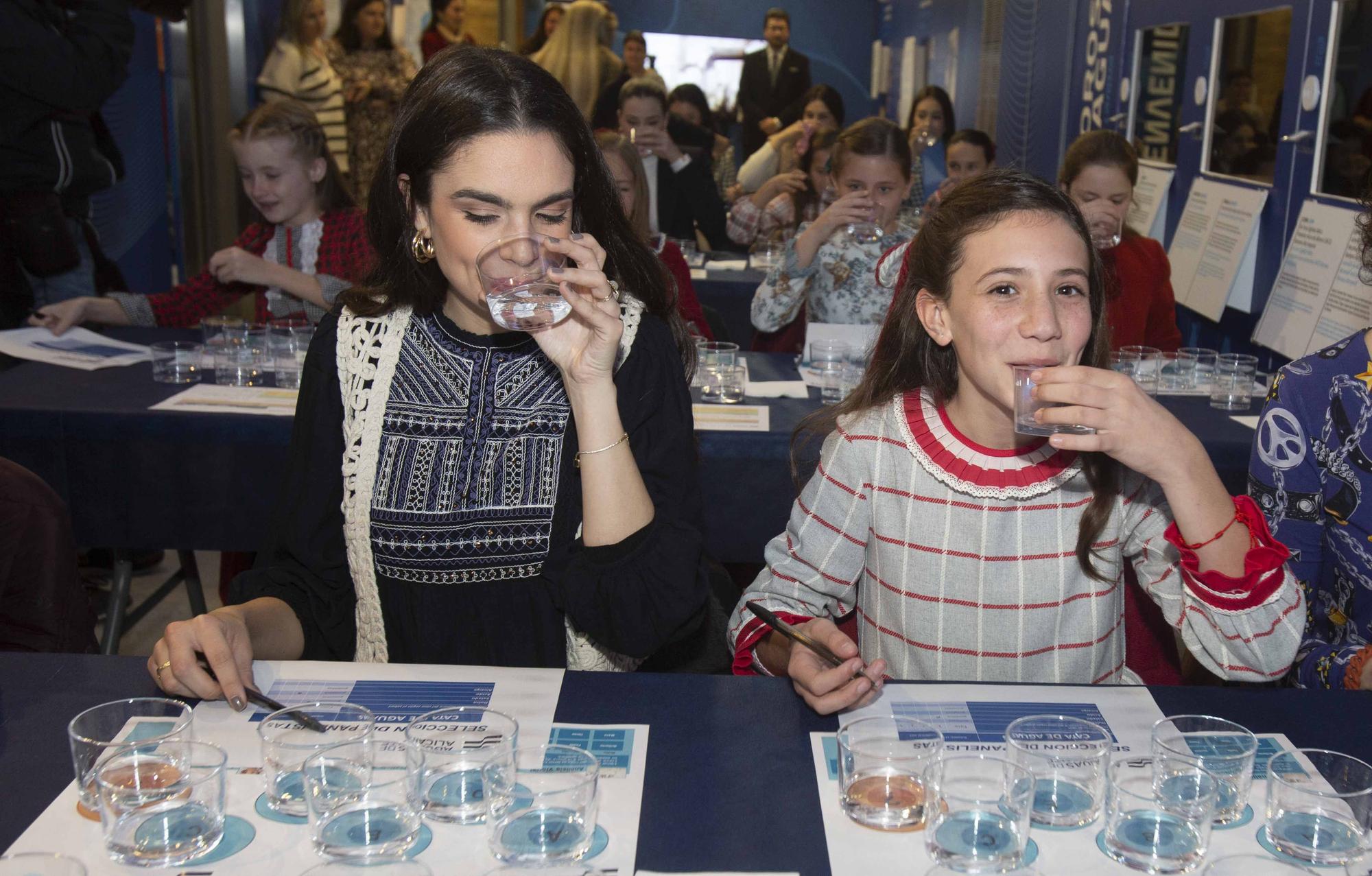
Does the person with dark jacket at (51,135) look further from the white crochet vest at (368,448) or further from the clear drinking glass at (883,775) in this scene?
the clear drinking glass at (883,775)

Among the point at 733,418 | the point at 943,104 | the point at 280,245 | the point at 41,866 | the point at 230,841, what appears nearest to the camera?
the point at 41,866

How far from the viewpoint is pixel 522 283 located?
1.66 m

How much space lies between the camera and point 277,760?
4.09ft

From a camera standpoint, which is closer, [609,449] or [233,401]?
[609,449]

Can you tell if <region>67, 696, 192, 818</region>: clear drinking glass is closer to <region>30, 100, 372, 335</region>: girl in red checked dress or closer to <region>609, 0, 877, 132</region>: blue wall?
<region>30, 100, 372, 335</region>: girl in red checked dress

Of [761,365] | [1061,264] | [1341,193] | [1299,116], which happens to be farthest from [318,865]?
[1299,116]

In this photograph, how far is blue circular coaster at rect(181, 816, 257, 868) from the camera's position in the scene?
1135mm

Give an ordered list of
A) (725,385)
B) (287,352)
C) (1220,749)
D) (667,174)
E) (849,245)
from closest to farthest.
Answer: (1220,749) < (725,385) < (287,352) < (849,245) < (667,174)

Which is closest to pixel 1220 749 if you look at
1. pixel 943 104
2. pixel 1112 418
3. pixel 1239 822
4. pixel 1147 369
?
pixel 1239 822

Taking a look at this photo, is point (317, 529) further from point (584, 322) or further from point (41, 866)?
point (41, 866)

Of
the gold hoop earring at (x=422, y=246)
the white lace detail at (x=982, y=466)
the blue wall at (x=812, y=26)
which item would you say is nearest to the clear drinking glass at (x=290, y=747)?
the gold hoop earring at (x=422, y=246)

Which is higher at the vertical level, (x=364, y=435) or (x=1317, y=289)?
(x=1317, y=289)

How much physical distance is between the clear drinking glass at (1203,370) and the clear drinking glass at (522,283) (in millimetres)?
2488

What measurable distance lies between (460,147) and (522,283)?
25 cm
